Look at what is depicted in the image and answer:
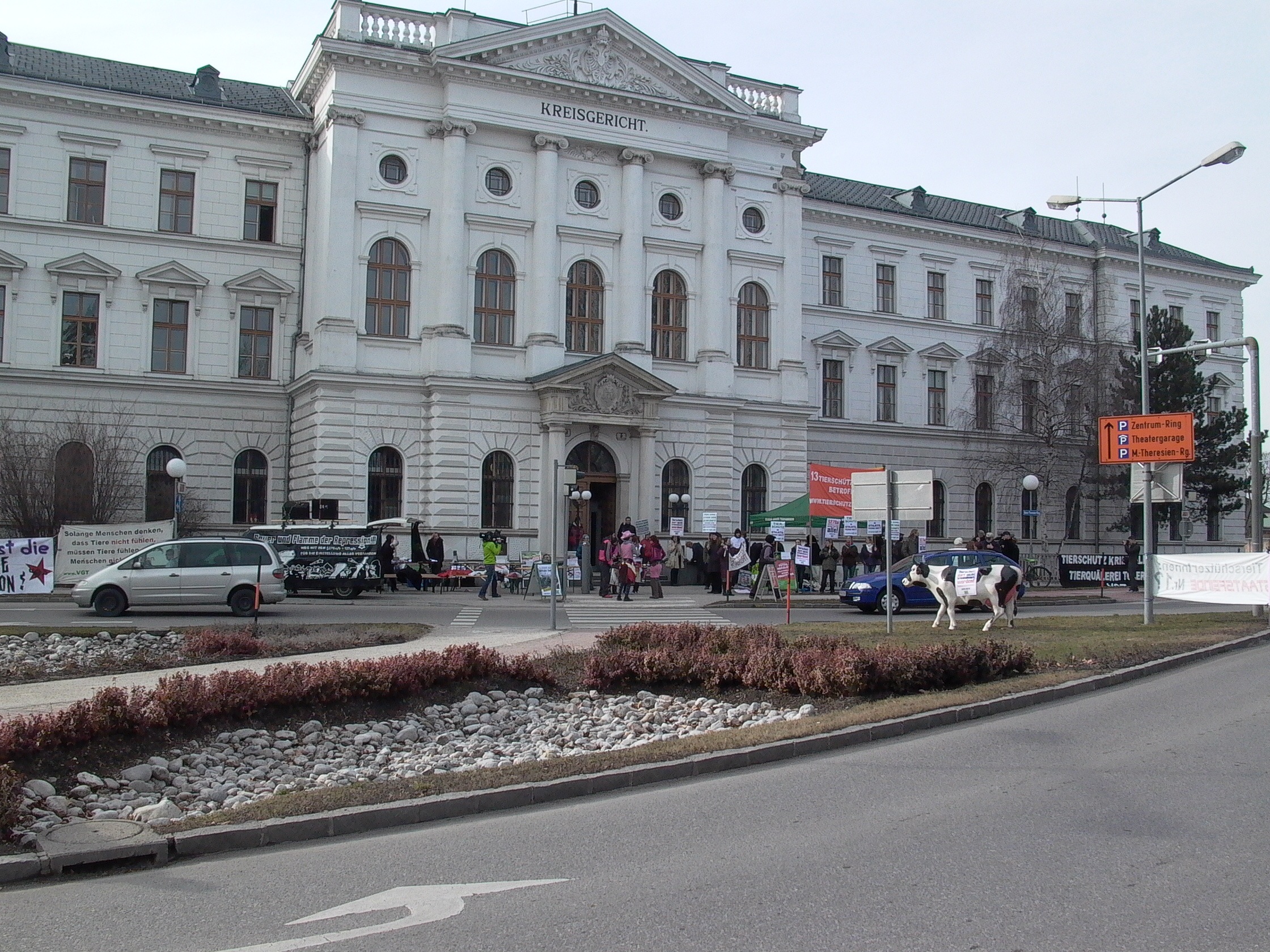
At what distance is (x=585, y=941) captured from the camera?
5754 mm

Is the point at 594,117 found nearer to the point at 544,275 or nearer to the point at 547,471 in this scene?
the point at 544,275

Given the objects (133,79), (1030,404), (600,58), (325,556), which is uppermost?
(600,58)

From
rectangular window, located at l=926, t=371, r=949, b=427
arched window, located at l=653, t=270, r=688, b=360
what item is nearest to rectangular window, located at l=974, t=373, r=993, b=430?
rectangular window, located at l=926, t=371, r=949, b=427

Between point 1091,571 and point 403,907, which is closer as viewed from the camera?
point 403,907

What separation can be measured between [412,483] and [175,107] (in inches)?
611

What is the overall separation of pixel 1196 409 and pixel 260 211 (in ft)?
140

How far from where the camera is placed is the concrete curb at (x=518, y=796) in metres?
7.89

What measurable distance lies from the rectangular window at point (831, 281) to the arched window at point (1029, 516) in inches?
510

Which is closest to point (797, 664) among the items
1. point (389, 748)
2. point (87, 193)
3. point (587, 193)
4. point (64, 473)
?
point (389, 748)

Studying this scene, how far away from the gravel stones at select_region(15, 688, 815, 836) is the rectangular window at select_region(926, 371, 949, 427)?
→ 138ft

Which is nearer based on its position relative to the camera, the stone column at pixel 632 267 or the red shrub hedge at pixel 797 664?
the red shrub hedge at pixel 797 664

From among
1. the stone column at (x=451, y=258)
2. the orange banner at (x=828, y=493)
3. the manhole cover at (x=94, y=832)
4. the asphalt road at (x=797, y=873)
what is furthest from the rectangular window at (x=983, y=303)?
the manhole cover at (x=94, y=832)

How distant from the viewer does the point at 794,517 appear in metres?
38.9

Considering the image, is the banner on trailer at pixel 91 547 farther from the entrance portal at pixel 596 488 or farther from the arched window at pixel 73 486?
the entrance portal at pixel 596 488
